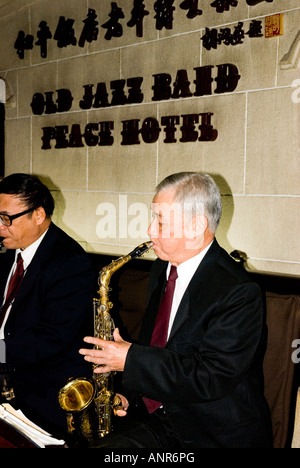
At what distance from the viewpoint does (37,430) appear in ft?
5.21

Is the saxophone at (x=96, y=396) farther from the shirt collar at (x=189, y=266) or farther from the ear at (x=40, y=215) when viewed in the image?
the ear at (x=40, y=215)

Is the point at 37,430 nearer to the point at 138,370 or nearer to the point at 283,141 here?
the point at 138,370

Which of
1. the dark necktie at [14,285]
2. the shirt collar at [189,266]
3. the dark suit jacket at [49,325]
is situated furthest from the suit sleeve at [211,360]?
the dark necktie at [14,285]

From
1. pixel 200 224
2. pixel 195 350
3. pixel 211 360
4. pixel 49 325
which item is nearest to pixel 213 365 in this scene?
pixel 211 360

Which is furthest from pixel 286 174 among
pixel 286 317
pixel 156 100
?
pixel 156 100

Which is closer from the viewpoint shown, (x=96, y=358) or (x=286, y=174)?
(x=96, y=358)

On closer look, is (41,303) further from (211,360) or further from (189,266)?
(211,360)

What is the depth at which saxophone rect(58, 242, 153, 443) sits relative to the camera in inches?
79.9

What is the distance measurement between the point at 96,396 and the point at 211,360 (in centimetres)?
74

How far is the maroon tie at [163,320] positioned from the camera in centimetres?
198

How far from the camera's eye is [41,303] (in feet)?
8.16

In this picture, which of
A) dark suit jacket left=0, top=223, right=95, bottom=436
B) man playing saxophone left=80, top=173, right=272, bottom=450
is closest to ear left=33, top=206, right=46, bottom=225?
dark suit jacket left=0, top=223, right=95, bottom=436

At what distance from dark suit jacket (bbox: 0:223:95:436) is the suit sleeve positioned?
2.46ft

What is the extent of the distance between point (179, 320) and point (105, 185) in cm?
235
